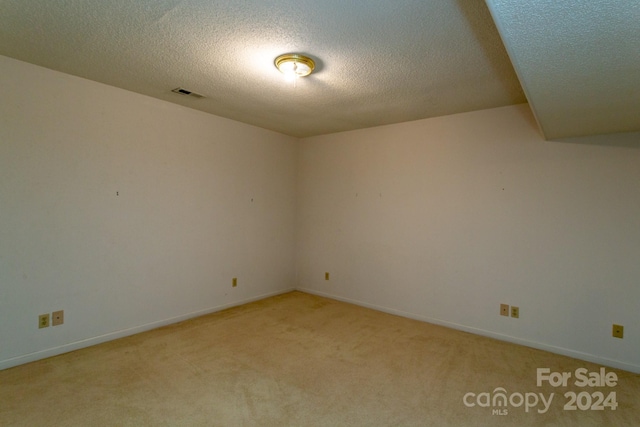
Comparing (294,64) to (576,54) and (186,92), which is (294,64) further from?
(576,54)

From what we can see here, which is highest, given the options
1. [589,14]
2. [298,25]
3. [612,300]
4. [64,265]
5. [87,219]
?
[298,25]

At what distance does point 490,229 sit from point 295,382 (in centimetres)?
238

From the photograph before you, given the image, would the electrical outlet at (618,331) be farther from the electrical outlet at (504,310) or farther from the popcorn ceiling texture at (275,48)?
the popcorn ceiling texture at (275,48)

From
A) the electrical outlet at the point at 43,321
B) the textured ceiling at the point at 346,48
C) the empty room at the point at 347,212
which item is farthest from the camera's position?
the electrical outlet at the point at 43,321

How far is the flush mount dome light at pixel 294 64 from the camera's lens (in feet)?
7.13

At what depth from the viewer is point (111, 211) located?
9.62 feet

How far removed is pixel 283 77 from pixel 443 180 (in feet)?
6.76

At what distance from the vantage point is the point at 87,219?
2.79 meters

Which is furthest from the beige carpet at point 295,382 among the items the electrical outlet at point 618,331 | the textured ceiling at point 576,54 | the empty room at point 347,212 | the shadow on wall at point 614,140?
the textured ceiling at point 576,54

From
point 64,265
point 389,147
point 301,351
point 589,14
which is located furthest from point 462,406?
point 64,265

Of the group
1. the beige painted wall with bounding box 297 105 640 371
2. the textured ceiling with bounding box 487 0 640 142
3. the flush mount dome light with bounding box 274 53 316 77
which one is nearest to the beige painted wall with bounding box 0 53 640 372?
the beige painted wall with bounding box 297 105 640 371

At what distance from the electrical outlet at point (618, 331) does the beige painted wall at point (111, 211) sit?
12.1 feet

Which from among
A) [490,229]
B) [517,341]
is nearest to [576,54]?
[490,229]

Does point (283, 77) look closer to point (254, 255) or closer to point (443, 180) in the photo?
point (443, 180)
